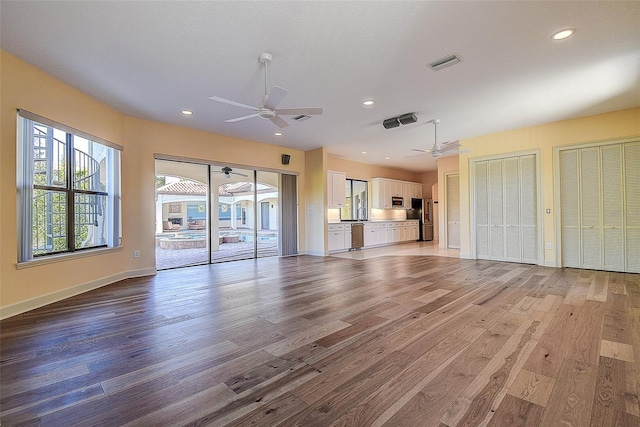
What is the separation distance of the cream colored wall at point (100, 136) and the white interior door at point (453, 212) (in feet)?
18.6

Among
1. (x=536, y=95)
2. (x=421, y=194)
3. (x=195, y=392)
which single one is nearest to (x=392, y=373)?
(x=195, y=392)

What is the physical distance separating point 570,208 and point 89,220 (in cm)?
866

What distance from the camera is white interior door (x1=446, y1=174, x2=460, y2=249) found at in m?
8.93

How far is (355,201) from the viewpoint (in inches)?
406

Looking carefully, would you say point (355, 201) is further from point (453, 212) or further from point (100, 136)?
point (100, 136)

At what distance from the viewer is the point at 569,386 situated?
5.94ft

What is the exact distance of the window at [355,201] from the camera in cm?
1005

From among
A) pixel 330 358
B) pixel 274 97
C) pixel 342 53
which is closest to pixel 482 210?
pixel 342 53

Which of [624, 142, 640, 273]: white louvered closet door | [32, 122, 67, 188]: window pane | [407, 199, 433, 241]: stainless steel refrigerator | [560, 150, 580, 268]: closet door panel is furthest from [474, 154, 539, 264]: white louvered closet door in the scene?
[32, 122, 67, 188]: window pane

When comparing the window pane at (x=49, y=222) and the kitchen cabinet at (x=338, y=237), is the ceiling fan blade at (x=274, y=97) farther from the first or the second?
the kitchen cabinet at (x=338, y=237)

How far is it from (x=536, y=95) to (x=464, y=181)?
8.83 ft

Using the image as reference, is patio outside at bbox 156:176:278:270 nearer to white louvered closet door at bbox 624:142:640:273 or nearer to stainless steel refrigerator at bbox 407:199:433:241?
stainless steel refrigerator at bbox 407:199:433:241

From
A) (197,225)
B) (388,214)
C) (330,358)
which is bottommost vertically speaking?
(330,358)

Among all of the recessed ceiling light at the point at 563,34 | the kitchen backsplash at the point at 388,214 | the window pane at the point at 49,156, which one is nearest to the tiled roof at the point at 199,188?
the window pane at the point at 49,156
